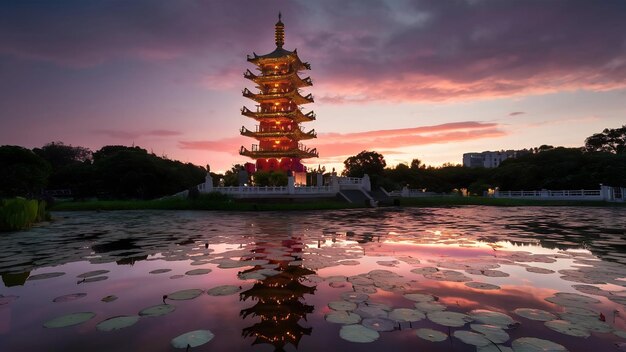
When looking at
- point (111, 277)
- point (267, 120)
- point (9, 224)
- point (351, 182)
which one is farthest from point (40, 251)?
point (267, 120)

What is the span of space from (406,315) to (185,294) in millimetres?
3206

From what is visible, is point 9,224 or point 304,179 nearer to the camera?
point 9,224

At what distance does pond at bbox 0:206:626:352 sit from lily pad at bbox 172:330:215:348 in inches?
0.8

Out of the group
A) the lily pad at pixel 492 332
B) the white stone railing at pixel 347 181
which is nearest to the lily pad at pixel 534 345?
the lily pad at pixel 492 332

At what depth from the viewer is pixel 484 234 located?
12.3 meters

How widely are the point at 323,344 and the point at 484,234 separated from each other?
34.7 feet

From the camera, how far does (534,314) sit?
4.29 m

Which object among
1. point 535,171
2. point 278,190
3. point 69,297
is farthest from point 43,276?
point 535,171

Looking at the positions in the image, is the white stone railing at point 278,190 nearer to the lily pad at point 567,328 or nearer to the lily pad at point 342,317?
the lily pad at point 342,317

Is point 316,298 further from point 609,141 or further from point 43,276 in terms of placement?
point 609,141

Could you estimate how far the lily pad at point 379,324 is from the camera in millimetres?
3920

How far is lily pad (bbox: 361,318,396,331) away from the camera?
12.9ft

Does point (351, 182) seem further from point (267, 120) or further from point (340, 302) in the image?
point (340, 302)

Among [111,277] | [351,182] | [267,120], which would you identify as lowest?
[111,277]
